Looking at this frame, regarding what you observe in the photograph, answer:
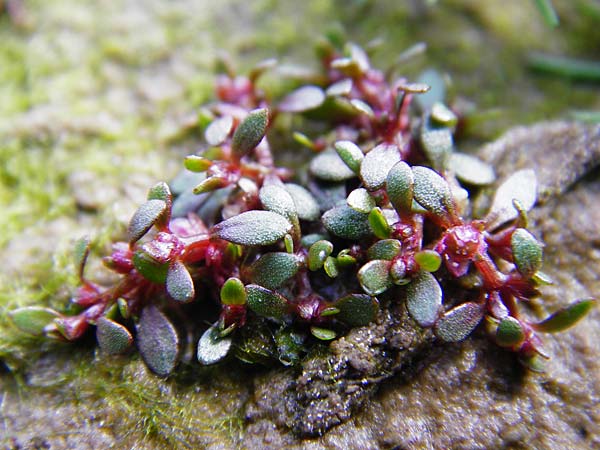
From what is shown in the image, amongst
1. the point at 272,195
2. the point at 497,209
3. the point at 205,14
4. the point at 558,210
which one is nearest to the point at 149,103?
the point at 205,14

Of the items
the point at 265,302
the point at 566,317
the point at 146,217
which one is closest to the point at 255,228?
the point at 265,302

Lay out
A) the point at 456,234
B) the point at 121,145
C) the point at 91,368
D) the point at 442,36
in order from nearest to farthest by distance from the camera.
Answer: the point at 456,234 < the point at 91,368 < the point at 121,145 < the point at 442,36

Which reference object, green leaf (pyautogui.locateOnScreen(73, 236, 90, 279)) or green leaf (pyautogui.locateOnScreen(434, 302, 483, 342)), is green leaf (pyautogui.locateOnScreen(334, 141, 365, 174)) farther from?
green leaf (pyautogui.locateOnScreen(73, 236, 90, 279))

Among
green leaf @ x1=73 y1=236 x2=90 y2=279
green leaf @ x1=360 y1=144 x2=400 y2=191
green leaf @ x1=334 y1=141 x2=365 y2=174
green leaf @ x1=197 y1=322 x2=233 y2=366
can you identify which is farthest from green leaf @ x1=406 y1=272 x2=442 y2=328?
green leaf @ x1=73 y1=236 x2=90 y2=279

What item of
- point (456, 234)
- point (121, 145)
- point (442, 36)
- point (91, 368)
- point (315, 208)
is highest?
point (442, 36)

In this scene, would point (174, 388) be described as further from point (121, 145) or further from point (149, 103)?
point (149, 103)

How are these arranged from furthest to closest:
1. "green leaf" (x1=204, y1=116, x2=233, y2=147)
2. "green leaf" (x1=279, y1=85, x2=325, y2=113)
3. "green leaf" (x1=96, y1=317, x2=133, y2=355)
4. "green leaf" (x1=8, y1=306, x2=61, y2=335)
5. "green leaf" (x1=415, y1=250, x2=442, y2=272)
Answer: "green leaf" (x1=279, y1=85, x2=325, y2=113) → "green leaf" (x1=204, y1=116, x2=233, y2=147) → "green leaf" (x1=8, y1=306, x2=61, y2=335) → "green leaf" (x1=96, y1=317, x2=133, y2=355) → "green leaf" (x1=415, y1=250, x2=442, y2=272)

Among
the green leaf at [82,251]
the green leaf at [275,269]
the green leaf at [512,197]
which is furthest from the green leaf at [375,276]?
the green leaf at [82,251]
